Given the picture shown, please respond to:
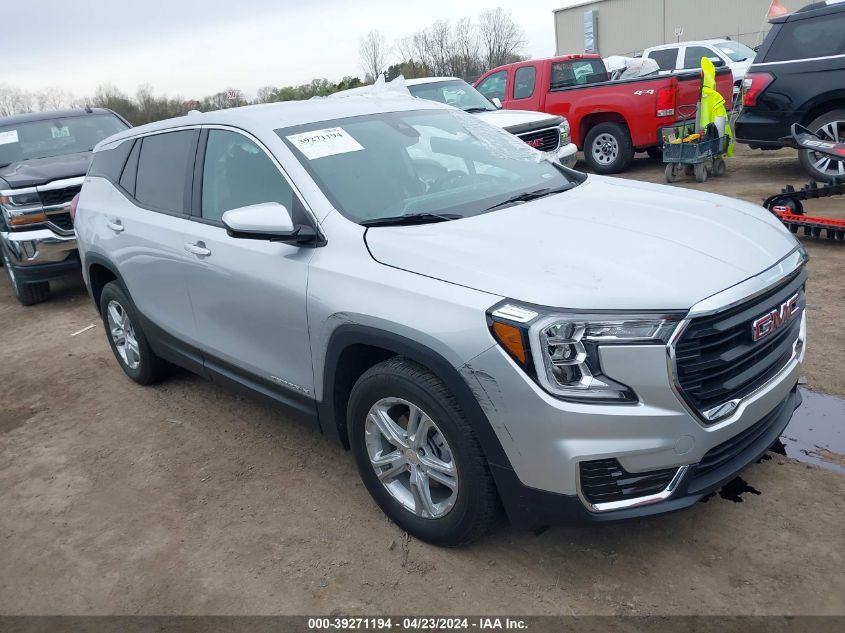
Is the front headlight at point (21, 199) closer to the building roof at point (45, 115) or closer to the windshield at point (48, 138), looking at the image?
the windshield at point (48, 138)

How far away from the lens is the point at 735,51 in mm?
17344

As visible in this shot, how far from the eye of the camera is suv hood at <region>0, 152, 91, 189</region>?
7.60 metres

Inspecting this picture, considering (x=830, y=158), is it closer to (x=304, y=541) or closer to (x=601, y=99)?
(x=601, y=99)

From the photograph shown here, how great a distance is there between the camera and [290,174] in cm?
338

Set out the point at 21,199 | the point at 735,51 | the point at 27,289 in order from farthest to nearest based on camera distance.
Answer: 1. the point at 735,51
2. the point at 27,289
3. the point at 21,199

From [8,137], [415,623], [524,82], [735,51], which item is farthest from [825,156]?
[735,51]

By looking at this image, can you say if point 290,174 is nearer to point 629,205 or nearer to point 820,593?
point 629,205

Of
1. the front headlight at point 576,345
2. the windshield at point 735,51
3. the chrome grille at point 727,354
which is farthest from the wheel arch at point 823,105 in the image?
the windshield at point 735,51

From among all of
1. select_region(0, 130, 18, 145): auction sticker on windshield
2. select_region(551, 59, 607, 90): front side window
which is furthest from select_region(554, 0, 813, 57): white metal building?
select_region(0, 130, 18, 145): auction sticker on windshield

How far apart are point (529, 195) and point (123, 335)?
10.8 feet

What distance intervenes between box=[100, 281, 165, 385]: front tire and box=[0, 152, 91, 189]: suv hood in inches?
115

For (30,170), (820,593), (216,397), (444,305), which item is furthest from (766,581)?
(30,170)

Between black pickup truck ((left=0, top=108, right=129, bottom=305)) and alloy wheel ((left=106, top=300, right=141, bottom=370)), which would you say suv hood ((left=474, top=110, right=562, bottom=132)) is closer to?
black pickup truck ((left=0, top=108, right=129, bottom=305))

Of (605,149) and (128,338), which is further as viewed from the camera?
(605,149)
